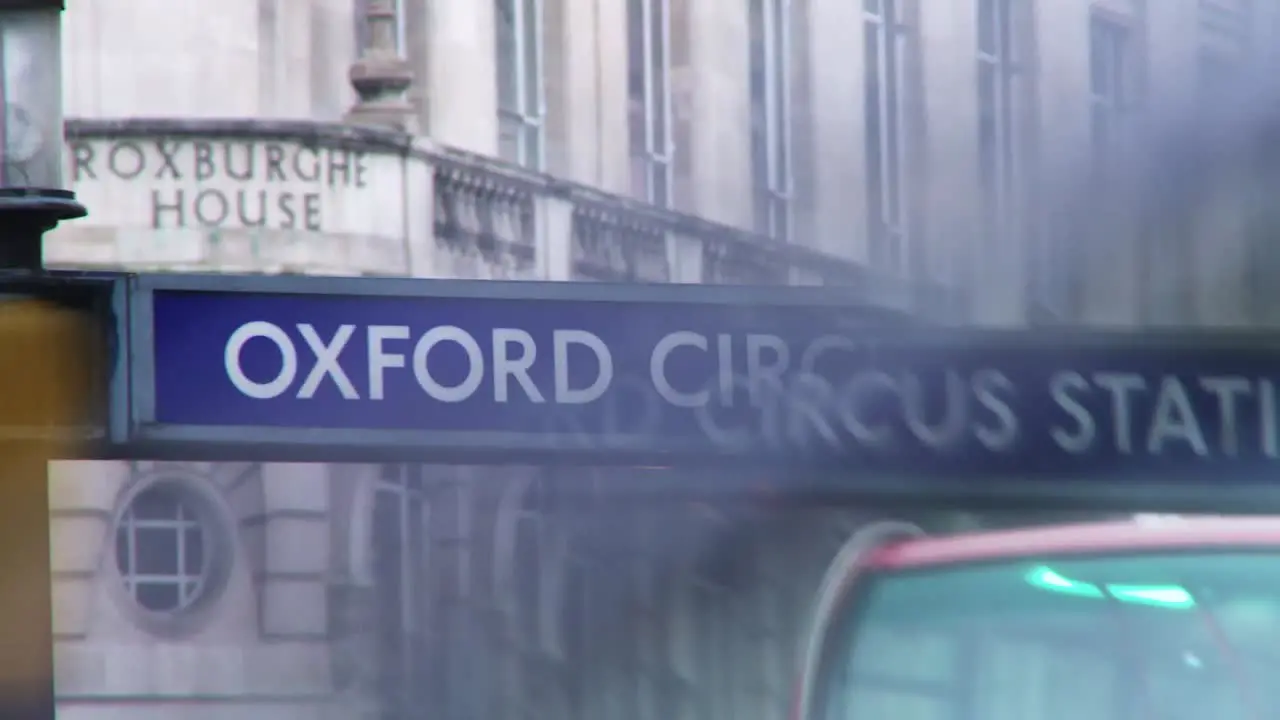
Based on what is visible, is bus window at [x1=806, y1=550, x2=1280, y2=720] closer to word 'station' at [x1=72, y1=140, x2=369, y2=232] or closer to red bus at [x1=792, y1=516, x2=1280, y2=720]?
red bus at [x1=792, y1=516, x2=1280, y2=720]

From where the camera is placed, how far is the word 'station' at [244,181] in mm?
9047

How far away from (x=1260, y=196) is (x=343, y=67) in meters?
5.64

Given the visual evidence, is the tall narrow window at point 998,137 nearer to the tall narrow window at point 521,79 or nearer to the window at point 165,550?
the tall narrow window at point 521,79

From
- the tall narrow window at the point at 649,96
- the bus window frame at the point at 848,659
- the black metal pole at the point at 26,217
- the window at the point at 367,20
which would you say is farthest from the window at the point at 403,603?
the window at the point at 367,20

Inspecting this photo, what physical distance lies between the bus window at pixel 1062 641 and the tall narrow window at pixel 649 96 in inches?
48.9

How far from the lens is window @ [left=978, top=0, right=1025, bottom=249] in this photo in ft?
13.4

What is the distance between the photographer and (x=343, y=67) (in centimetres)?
928

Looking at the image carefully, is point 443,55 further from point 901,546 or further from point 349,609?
point 901,546

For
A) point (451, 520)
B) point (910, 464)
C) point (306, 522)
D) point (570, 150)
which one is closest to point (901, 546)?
point (910, 464)

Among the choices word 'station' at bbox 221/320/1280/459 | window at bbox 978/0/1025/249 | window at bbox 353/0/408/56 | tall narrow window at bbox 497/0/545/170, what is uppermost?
window at bbox 353/0/408/56

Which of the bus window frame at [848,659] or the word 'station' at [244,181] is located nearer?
the bus window frame at [848,659]

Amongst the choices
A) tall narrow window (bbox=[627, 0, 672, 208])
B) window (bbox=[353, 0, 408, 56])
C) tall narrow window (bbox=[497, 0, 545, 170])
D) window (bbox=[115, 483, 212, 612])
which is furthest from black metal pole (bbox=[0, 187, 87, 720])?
window (bbox=[353, 0, 408, 56])

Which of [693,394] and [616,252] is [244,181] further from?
[693,394]

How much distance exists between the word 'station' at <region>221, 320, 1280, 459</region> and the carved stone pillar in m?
5.34
